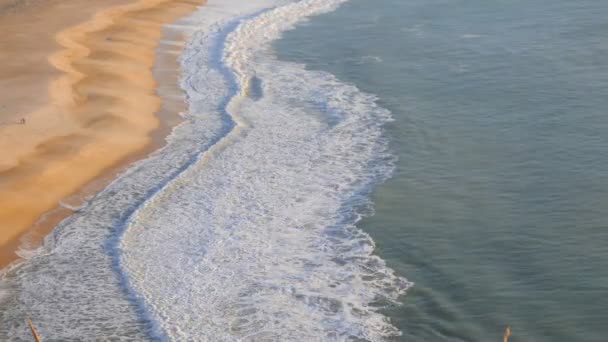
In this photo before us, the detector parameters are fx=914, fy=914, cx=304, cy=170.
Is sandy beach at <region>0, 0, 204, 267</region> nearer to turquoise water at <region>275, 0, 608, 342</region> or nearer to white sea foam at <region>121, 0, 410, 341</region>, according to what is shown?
white sea foam at <region>121, 0, 410, 341</region>

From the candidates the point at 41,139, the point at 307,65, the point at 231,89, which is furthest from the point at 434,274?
the point at 307,65

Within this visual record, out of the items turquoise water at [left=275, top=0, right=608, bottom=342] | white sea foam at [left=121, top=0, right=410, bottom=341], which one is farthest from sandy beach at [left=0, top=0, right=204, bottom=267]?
turquoise water at [left=275, top=0, right=608, bottom=342]

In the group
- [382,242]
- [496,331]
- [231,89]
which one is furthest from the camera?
[231,89]

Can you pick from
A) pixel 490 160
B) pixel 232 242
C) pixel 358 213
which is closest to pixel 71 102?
pixel 232 242

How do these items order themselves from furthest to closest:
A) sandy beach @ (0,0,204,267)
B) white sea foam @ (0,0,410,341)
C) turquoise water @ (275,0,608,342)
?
sandy beach @ (0,0,204,267) → turquoise water @ (275,0,608,342) → white sea foam @ (0,0,410,341)

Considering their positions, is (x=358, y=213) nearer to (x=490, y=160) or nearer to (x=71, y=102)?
(x=490, y=160)

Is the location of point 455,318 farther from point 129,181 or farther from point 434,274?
point 129,181
